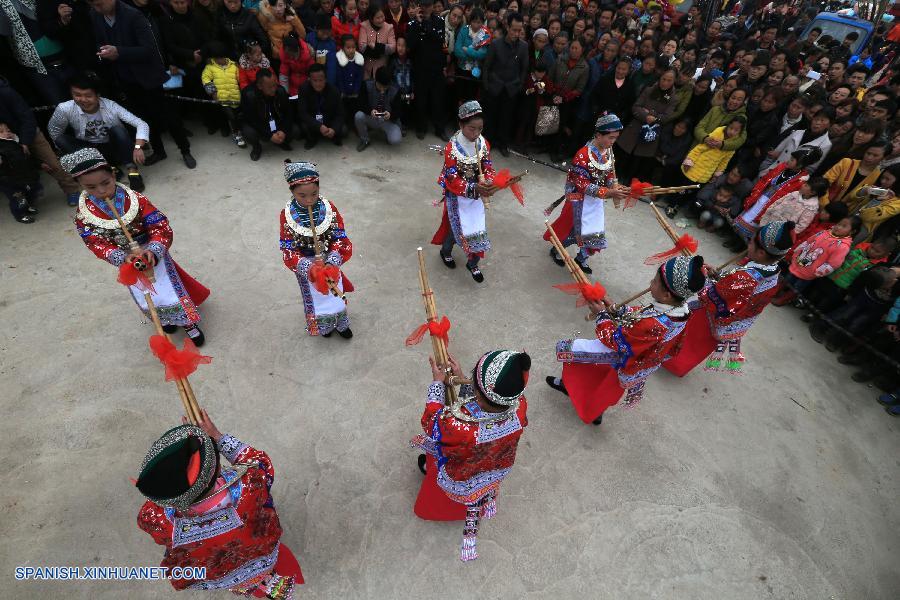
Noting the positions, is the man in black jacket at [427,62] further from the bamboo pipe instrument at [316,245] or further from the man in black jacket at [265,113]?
the bamboo pipe instrument at [316,245]

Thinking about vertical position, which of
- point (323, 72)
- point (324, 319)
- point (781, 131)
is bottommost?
point (324, 319)

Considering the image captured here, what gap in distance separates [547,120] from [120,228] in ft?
19.2

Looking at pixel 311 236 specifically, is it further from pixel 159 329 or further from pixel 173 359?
pixel 173 359

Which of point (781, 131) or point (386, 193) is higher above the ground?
point (781, 131)

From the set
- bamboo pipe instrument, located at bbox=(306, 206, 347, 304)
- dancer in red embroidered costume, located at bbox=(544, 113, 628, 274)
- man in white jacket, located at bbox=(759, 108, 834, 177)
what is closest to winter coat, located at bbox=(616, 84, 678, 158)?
man in white jacket, located at bbox=(759, 108, 834, 177)

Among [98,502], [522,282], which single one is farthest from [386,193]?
[98,502]

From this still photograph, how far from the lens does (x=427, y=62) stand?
22.5ft

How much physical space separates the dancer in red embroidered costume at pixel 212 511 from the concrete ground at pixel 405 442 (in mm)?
679

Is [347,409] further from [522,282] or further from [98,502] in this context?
[522,282]

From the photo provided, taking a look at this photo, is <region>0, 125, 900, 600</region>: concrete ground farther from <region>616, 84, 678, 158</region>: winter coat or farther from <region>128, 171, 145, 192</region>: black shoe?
<region>616, 84, 678, 158</region>: winter coat

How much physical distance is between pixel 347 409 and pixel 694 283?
263 centimetres

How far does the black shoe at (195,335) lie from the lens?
3939mm

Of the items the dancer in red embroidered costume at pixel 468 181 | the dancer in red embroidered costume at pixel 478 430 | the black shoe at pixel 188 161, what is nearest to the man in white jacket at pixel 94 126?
the black shoe at pixel 188 161

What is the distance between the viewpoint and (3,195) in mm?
5305
